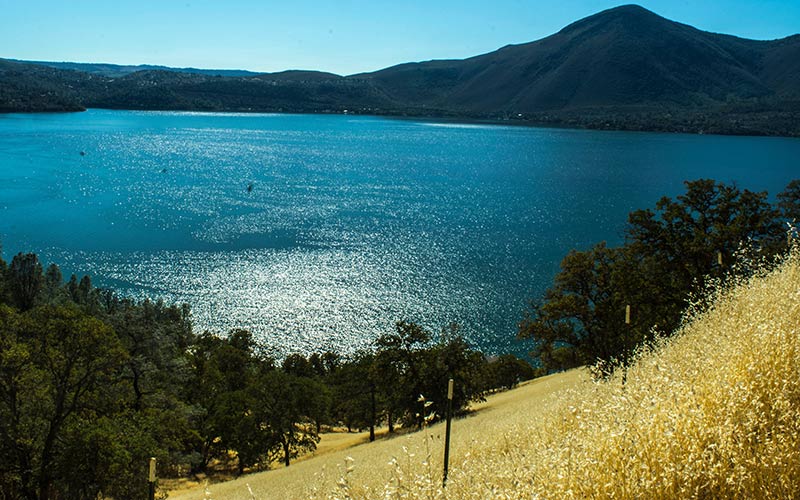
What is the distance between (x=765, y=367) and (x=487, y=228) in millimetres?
80995

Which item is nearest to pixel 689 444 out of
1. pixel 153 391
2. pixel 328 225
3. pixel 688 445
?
pixel 688 445

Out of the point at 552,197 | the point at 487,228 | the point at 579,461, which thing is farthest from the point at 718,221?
the point at 552,197

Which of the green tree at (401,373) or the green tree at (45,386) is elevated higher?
the green tree at (45,386)

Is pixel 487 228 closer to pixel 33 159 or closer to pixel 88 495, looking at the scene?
pixel 88 495

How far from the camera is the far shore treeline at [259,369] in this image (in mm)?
→ 18547

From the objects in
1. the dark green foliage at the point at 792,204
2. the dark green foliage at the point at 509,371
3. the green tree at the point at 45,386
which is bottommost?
the dark green foliage at the point at 509,371

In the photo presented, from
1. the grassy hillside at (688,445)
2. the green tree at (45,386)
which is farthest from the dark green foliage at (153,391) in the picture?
the grassy hillside at (688,445)

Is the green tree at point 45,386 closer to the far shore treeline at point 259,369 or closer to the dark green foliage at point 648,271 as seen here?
the far shore treeline at point 259,369

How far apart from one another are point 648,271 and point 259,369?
101 feet

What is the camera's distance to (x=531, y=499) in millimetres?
4941

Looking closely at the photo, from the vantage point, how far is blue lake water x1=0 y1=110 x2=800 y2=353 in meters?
58.4

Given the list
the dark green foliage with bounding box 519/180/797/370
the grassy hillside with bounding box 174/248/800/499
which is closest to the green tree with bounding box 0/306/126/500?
the grassy hillside with bounding box 174/248/800/499

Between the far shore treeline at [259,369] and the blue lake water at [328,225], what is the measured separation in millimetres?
8931

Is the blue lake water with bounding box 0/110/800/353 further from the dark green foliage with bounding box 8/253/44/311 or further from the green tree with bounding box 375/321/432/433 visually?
the green tree with bounding box 375/321/432/433
